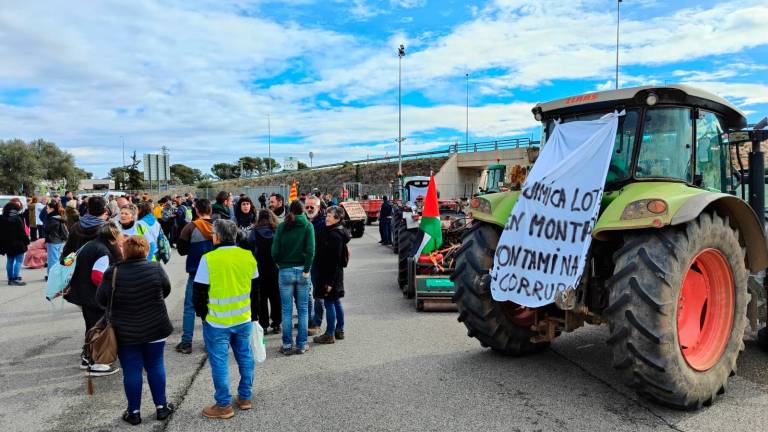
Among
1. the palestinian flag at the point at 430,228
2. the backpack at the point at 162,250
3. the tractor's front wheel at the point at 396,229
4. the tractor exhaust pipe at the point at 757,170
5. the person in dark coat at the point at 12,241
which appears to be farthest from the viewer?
the tractor's front wheel at the point at 396,229

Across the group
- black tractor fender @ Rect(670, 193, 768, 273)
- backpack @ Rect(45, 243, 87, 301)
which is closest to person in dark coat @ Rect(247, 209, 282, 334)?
backpack @ Rect(45, 243, 87, 301)

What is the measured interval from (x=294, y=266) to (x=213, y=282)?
5.89ft

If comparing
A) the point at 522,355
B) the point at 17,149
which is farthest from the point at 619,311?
the point at 17,149

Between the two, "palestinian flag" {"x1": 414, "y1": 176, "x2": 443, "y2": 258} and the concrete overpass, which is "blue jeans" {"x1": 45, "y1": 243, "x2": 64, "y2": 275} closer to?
"palestinian flag" {"x1": 414, "y1": 176, "x2": 443, "y2": 258}

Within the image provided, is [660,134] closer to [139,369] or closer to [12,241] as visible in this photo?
[139,369]

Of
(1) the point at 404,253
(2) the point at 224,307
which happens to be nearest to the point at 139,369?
(2) the point at 224,307

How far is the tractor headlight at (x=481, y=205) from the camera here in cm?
538

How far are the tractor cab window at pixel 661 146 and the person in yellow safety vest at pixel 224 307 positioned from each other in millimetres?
3555

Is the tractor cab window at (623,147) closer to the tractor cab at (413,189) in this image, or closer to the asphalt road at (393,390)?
the asphalt road at (393,390)

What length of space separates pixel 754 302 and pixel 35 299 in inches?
407

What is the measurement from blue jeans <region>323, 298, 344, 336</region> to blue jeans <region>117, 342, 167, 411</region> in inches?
89.8

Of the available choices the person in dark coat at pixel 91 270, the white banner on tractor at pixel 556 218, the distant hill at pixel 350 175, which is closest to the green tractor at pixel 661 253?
the white banner on tractor at pixel 556 218

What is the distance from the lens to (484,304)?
16.9ft

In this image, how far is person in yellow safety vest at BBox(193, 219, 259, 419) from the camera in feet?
14.0
